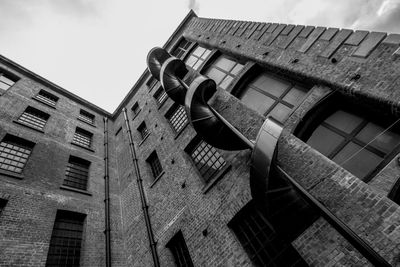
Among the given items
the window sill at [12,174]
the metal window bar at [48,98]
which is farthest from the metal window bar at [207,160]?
the metal window bar at [48,98]

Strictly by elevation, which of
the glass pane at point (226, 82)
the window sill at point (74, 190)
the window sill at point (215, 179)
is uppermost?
the glass pane at point (226, 82)

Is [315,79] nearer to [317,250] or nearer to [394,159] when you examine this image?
[394,159]

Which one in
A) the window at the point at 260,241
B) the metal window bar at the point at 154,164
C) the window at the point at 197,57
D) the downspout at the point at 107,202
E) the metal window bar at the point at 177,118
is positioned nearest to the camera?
the window at the point at 260,241

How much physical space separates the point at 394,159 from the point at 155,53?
1168 cm

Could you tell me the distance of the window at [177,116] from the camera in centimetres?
1061

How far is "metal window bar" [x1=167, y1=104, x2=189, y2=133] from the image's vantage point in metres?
10.6

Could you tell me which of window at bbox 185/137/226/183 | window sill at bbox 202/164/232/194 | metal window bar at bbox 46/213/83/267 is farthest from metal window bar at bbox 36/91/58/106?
window sill at bbox 202/164/232/194

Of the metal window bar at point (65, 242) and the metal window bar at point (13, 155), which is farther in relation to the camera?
the metal window bar at point (13, 155)

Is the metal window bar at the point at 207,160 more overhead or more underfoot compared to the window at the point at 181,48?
Answer: more underfoot

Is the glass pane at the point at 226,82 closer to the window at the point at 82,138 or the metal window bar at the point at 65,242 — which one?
the metal window bar at the point at 65,242

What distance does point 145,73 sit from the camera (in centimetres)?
1684

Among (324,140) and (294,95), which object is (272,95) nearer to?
(294,95)

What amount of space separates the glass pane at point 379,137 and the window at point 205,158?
3.70m

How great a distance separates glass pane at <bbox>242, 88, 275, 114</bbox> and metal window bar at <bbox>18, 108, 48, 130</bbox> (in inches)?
405
